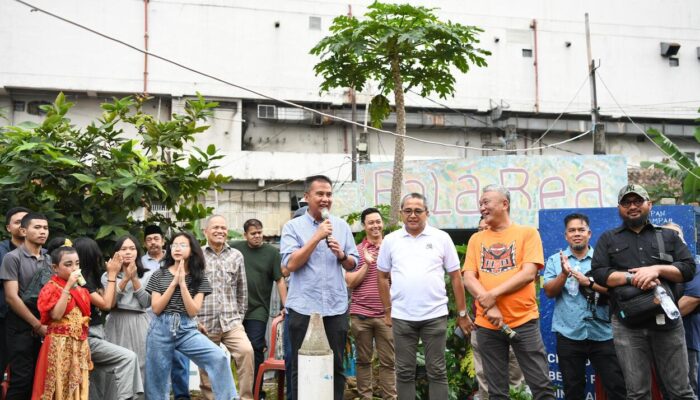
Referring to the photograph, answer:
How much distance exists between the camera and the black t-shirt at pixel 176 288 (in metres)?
6.27

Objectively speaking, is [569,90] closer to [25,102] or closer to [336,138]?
[336,138]

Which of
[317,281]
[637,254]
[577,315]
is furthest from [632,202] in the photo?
[317,281]

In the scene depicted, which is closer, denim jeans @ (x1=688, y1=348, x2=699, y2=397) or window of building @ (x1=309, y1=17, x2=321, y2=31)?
denim jeans @ (x1=688, y1=348, x2=699, y2=397)

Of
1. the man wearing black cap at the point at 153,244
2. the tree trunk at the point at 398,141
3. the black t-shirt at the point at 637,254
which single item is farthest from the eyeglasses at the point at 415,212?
the tree trunk at the point at 398,141

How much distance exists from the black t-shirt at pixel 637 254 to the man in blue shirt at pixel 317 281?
1995mm

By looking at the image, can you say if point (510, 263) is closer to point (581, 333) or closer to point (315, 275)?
point (581, 333)

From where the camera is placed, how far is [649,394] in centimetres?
530

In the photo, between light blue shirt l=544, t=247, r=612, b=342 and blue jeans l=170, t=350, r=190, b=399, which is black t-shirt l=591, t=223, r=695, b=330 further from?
blue jeans l=170, t=350, r=190, b=399

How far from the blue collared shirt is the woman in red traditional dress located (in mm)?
1845

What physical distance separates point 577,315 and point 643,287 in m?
0.99

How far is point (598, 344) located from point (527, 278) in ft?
3.71

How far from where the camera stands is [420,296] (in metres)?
5.72

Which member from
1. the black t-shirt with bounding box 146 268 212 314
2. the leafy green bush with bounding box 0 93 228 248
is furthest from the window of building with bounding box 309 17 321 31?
the black t-shirt with bounding box 146 268 212 314

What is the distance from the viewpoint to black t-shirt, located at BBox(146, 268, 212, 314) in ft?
Result: 20.6
